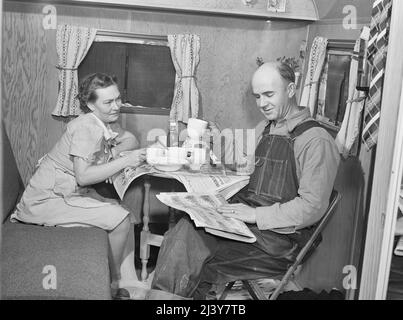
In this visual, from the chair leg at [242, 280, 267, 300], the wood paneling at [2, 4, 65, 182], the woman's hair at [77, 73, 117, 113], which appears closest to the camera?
the wood paneling at [2, 4, 65, 182]

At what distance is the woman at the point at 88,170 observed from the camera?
1.79m

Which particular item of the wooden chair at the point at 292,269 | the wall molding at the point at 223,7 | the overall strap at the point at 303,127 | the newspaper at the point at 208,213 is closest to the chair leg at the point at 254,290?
the wooden chair at the point at 292,269

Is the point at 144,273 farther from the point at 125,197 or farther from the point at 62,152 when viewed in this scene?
the point at 62,152

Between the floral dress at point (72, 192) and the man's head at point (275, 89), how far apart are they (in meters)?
0.46

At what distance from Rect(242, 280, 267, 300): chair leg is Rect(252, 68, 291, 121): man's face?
1.65 ft

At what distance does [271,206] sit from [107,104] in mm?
575

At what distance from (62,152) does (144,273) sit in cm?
43

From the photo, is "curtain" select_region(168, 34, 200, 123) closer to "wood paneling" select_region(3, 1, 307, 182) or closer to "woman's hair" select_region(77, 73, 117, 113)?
"wood paneling" select_region(3, 1, 307, 182)

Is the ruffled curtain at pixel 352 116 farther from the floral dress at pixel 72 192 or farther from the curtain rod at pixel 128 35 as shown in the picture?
the floral dress at pixel 72 192

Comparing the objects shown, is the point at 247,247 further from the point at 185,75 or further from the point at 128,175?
the point at 185,75

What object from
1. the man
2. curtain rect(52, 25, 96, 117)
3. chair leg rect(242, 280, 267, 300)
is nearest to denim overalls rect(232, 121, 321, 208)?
the man

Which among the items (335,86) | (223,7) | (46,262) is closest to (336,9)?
(335,86)

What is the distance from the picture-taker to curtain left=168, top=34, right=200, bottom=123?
1.79 metres
